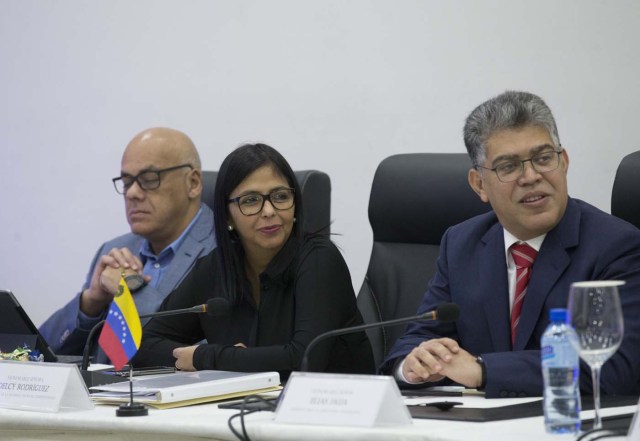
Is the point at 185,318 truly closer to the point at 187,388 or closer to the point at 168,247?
the point at 168,247

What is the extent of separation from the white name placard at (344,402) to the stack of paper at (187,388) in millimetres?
401

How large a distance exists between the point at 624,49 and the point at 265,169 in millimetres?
1382

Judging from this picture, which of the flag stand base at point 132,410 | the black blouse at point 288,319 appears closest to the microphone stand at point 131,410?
the flag stand base at point 132,410

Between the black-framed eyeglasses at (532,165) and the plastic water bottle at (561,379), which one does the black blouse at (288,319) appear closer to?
the black-framed eyeglasses at (532,165)

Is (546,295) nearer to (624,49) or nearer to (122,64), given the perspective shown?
(624,49)

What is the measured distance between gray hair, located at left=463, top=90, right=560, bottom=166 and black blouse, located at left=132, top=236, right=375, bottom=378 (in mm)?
545

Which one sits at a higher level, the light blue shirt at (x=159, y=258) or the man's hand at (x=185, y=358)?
the light blue shirt at (x=159, y=258)

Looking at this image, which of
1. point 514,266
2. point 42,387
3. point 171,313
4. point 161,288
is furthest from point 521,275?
point 161,288

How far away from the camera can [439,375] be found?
2.39 metres

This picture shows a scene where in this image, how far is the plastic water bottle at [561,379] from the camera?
1702 mm

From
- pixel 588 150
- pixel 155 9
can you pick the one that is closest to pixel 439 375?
pixel 588 150

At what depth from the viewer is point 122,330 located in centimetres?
225

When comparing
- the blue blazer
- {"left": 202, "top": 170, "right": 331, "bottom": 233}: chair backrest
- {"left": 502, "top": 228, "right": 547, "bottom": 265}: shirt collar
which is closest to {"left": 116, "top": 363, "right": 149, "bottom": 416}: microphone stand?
{"left": 502, "top": 228, "right": 547, "bottom": 265}: shirt collar

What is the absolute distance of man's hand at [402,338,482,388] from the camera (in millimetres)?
2312
